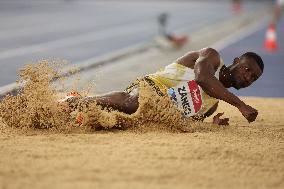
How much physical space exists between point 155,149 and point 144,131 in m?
0.92

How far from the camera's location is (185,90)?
259 inches

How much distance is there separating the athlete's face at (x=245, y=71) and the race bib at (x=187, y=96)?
1.38 ft

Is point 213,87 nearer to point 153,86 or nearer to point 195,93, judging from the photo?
point 195,93

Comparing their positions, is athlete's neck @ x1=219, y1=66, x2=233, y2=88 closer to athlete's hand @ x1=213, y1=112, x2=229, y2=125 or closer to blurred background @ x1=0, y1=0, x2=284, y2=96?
athlete's hand @ x1=213, y1=112, x2=229, y2=125

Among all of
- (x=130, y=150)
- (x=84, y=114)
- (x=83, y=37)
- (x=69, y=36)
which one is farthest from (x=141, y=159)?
(x=69, y=36)

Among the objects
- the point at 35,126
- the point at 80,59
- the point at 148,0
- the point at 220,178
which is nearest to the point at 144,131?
the point at 35,126

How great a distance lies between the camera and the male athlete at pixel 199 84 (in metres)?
6.37

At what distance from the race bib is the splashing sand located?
0.55ft

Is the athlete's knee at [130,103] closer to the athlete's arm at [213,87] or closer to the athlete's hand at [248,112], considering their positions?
the athlete's arm at [213,87]

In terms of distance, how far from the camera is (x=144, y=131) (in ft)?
20.3

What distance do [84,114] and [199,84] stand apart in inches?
48.4

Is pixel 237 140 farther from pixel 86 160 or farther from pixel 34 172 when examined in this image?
pixel 34 172

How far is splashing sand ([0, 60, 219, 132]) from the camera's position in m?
6.20

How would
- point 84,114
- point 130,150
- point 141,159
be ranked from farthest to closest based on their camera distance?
point 84,114 < point 130,150 < point 141,159
